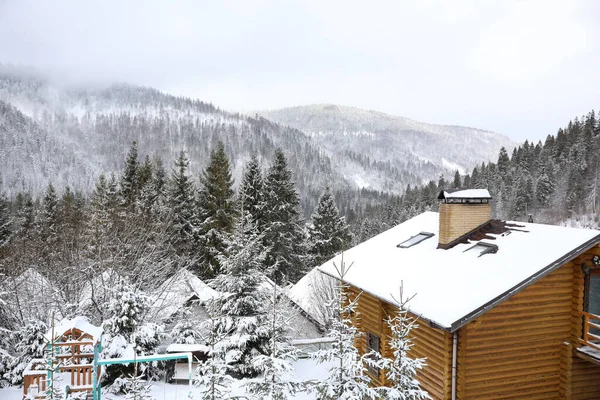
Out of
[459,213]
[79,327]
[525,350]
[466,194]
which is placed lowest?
[525,350]

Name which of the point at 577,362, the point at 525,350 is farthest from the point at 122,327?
the point at 577,362

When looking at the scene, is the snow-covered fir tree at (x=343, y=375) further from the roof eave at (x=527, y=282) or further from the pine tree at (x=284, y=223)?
the pine tree at (x=284, y=223)

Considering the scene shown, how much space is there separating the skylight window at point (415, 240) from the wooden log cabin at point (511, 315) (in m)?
2.28

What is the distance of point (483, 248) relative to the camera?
11.9m

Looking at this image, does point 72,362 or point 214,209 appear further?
point 214,209

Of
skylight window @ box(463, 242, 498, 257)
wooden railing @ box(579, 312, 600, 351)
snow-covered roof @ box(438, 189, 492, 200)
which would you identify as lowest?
wooden railing @ box(579, 312, 600, 351)

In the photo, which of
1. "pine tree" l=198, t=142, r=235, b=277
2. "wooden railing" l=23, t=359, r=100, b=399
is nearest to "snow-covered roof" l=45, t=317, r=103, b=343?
"wooden railing" l=23, t=359, r=100, b=399

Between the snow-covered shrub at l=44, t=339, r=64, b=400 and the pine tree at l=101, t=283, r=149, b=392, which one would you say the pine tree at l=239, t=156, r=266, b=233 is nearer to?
the pine tree at l=101, t=283, r=149, b=392

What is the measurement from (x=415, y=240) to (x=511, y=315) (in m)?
5.18

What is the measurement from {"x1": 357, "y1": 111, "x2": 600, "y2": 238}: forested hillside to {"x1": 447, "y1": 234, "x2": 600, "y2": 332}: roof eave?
34.2m

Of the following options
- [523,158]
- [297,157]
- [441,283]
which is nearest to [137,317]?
[441,283]

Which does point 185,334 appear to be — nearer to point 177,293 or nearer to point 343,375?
point 177,293

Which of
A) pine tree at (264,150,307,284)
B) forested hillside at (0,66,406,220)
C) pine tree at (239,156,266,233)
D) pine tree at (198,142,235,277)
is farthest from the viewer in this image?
forested hillside at (0,66,406,220)

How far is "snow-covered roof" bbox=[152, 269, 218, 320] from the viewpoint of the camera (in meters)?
18.0
